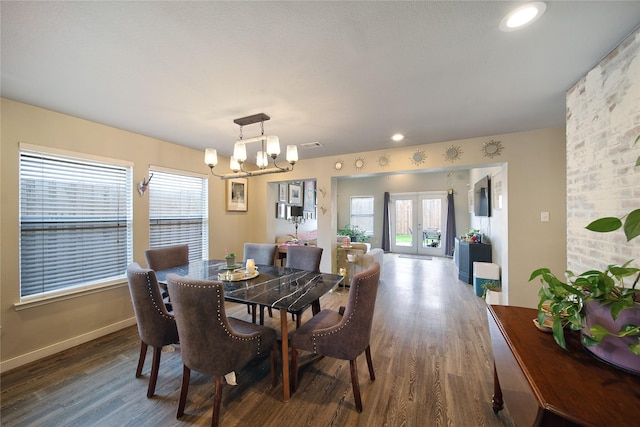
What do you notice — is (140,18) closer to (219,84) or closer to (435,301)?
(219,84)

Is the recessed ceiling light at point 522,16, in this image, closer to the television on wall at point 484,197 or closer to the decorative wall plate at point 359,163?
the decorative wall plate at point 359,163

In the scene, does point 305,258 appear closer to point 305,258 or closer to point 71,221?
point 305,258

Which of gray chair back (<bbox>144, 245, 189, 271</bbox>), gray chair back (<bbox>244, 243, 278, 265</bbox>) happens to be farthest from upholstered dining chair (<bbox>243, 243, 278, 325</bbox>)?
gray chair back (<bbox>144, 245, 189, 271</bbox>)

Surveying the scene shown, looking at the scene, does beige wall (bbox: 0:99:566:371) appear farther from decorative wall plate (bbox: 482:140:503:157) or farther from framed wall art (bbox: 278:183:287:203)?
framed wall art (bbox: 278:183:287:203)

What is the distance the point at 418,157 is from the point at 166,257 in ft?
12.4

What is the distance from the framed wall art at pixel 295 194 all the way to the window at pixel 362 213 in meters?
3.35

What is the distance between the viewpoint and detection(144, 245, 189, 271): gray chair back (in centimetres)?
270

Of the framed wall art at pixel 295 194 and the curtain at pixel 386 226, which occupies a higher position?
the framed wall art at pixel 295 194

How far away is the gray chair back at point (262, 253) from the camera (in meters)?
3.22

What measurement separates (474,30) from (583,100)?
51.8 inches

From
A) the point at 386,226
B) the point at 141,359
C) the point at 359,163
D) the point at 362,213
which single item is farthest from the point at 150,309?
the point at 362,213

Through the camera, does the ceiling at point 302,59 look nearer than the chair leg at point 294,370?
Yes

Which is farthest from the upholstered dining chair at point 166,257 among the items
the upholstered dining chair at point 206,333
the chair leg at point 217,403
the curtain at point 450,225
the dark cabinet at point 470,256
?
the curtain at point 450,225

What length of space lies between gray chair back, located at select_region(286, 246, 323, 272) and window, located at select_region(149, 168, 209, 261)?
1863 mm
